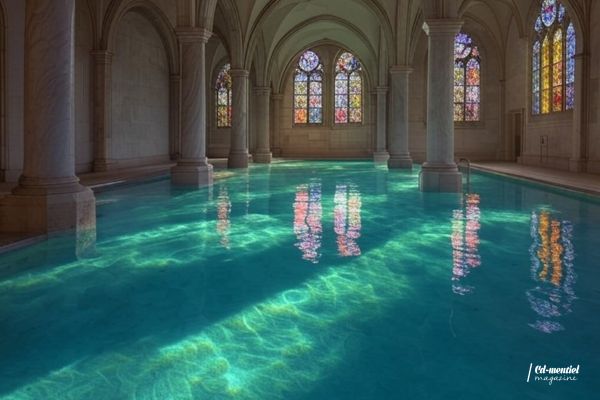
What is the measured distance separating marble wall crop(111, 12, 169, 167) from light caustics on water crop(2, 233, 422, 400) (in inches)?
661

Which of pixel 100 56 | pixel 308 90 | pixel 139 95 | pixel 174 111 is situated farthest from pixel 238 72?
pixel 308 90

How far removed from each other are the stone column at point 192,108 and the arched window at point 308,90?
73.1ft

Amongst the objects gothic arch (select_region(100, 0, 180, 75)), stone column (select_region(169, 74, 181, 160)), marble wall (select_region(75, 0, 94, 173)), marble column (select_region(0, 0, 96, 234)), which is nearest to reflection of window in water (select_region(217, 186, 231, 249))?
marble column (select_region(0, 0, 96, 234))

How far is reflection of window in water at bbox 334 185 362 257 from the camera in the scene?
6.46 m

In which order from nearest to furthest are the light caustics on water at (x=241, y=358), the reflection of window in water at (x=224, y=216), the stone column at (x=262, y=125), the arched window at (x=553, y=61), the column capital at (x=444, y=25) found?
the light caustics on water at (x=241, y=358) → the reflection of window in water at (x=224, y=216) → the column capital at (x=444, y=25) → the arched window at (x=553, y=61) → the stone column at (x=262, y=125)

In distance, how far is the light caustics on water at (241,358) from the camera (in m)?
2.79

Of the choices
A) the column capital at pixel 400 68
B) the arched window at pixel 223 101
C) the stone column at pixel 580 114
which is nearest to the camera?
the stone column at pixel 580 114

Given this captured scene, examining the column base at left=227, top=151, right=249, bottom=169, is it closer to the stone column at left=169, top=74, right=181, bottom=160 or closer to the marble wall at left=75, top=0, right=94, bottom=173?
the stone column at left=169, top=74, right=181, bottom=160

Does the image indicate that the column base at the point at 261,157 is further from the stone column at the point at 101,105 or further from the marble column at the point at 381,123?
the stone column at the point at 101,105

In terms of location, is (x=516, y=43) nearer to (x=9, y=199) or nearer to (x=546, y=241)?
(x=546, y=241)

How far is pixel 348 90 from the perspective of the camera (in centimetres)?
3609

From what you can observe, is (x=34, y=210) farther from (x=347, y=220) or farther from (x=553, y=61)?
(x=553, y=61)

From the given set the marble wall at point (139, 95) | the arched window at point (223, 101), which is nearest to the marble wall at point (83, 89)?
the marble wall at point (139, 95)

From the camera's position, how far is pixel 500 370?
301 centimetres
